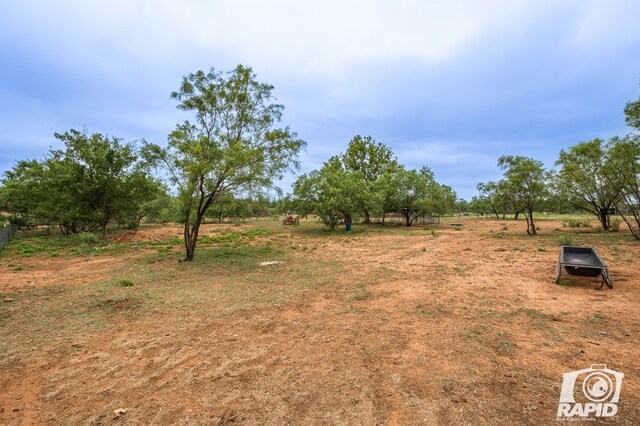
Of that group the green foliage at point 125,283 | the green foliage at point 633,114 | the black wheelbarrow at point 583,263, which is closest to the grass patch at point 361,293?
the black wheelbarrow at point 583,263

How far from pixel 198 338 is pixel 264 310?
1.56m

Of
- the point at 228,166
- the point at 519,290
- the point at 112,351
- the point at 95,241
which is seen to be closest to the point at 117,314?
the point at 112,351

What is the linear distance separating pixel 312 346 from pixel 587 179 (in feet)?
82.7

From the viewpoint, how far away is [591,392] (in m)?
3.12

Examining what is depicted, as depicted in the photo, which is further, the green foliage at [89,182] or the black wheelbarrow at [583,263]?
the green foliage at [89,182]

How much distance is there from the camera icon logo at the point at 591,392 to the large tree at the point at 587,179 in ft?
69.9

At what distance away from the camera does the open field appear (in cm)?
302

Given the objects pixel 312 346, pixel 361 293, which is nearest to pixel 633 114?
pixel 361 293

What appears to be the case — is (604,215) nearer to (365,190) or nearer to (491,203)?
(365,190)

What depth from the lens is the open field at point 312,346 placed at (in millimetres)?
3021

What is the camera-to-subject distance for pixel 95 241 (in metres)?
18.1

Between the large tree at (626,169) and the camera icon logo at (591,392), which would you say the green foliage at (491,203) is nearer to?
the large tree at (626,169)

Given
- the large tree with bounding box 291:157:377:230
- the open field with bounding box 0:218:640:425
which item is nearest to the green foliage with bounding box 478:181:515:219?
the large tree with bounding box 291:157:377:230

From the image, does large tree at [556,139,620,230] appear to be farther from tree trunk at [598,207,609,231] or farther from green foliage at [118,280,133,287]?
green foliage at [118,280,133,287]
